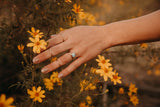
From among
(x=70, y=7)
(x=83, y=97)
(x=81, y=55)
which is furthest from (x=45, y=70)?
(x=70, y=7)

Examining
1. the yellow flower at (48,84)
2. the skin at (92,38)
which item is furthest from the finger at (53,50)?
the yellow flower at (48,84)

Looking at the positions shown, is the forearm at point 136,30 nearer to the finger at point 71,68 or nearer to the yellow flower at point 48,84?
the finger at point 71,68

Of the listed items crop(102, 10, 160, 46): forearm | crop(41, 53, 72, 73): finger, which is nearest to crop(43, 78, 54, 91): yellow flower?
crop(41, 53, 72, 73): finger

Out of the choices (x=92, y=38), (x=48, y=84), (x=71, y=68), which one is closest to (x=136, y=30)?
(x=92, y=38)

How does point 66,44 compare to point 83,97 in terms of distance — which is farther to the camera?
point 83,97

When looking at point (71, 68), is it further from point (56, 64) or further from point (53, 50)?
point (53, 50)

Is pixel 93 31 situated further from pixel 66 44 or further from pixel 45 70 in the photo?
pixel 45 70
